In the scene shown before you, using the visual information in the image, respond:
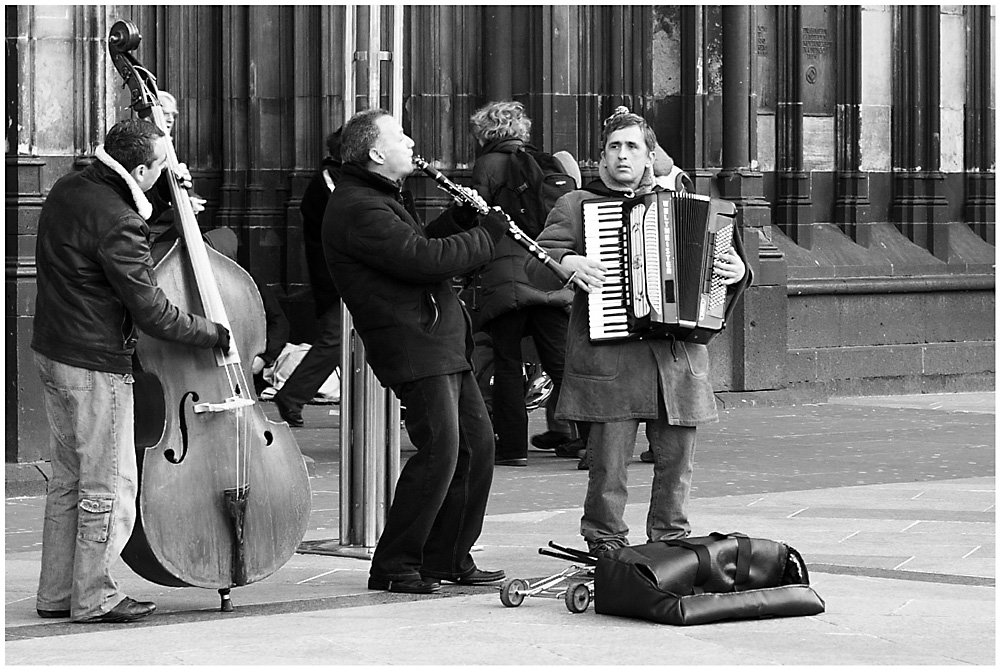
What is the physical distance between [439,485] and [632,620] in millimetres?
1001

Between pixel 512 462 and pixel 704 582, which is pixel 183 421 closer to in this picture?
pixel 704 582

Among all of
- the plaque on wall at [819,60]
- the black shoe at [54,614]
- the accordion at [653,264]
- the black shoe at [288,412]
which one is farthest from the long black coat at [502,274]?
the plaque on wall at [819,60]

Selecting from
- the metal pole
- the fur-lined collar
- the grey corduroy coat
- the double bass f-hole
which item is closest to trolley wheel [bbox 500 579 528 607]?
the grey corduroy coat

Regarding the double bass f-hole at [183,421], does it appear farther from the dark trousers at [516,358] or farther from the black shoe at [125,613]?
the dark trousers at [516,358]

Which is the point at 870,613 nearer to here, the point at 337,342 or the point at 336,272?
the point at 336,272

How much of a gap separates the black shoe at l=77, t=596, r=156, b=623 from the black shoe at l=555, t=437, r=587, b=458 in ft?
16.2

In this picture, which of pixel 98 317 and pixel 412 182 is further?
pixel 412 182

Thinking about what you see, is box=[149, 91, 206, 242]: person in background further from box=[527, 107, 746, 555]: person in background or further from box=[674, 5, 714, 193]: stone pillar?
box=[674, 5, 714, 193]: stone pillar

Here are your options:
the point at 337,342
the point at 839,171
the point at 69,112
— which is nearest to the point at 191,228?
the point at 69,112

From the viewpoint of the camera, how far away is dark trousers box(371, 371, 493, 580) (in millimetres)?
7301

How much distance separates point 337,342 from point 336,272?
4.41 m

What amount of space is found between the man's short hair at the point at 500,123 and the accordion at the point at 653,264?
3729 millimetres

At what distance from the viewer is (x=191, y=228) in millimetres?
6773

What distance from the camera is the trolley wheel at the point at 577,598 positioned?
22.2 feet
